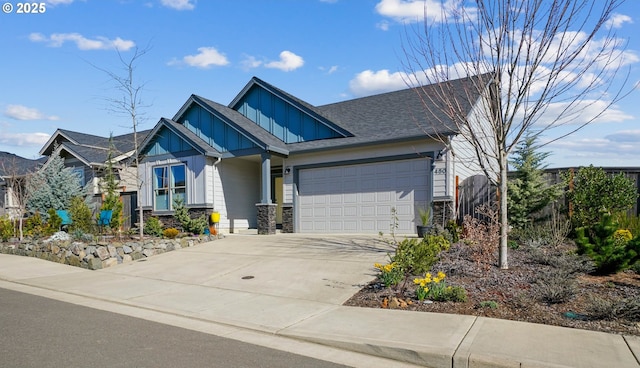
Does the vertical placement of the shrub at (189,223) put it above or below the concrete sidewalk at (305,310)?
above

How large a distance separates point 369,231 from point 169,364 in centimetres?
1061

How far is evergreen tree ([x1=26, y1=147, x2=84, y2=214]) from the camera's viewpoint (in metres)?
19.1

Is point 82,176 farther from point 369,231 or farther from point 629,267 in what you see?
point 629,267

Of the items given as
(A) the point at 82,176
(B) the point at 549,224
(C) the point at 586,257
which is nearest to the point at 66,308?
(C) the point at 586,257

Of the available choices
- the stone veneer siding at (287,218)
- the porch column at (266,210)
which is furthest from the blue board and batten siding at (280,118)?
the stone veneer siding at (287,218)

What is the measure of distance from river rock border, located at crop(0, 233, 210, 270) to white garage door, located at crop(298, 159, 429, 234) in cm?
448

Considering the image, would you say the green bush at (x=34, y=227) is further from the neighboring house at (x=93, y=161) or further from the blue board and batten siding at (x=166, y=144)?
the blue board and batten siding at (x=166, y=144)

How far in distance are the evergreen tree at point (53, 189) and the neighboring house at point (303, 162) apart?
13.0ft

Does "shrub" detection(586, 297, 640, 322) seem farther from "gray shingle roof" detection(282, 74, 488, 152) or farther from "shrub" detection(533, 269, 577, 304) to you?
"gray shingle roof" detection(282, 74, 488, 152)

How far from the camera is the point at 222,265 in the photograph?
33.4 feet

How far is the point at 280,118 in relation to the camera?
57.3 feet

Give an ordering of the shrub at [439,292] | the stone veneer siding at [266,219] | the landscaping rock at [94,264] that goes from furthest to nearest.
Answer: the stone veneer siding at [266,219] < the landscaping rock at [94,264] < the shrub at [439,292]

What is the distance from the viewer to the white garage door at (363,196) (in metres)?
13.8

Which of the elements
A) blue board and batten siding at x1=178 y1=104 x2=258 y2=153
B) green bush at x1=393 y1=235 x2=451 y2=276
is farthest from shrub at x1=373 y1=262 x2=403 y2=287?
blue board and batten siding at x1=178 y1=104 x2=258 y2=153
